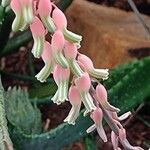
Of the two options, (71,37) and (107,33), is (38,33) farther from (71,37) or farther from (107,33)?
(107,33)

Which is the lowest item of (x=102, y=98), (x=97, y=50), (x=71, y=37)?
(x=97, y=50)

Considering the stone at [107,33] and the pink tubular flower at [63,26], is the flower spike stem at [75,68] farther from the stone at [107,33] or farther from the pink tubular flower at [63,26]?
the stone at [107,33]

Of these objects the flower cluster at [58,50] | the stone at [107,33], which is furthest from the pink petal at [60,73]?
the stone at [107,33]

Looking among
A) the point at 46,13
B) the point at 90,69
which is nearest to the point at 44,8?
the point at 46,13

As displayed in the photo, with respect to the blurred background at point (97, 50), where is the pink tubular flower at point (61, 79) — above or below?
above

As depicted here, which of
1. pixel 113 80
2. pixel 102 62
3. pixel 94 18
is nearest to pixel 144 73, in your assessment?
pixel 113 80
